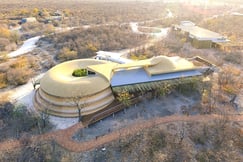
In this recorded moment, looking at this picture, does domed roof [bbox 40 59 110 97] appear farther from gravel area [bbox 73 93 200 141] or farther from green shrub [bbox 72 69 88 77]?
gravel area [bbox 73 93 200 141]

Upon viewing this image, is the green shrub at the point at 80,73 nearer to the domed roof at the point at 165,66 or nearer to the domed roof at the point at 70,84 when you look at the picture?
the domed roof at the point at 70,84

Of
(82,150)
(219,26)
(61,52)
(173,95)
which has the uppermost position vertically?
(219,26)

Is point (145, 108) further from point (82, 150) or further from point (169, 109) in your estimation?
point (82, 150)

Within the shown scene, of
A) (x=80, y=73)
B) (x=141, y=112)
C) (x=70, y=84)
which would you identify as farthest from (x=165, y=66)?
(x=70, y=84)

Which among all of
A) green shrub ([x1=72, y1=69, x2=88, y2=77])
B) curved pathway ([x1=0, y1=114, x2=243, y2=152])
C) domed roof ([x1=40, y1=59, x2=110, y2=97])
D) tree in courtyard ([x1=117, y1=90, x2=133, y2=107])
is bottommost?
curved pathway ([x1=0, y1=114, x2=243, y2=152])

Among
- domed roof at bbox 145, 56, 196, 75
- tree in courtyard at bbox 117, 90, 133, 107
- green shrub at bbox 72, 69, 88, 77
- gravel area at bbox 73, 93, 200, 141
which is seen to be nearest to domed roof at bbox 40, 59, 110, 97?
green shrub at bbox 72, 69, 88, 77

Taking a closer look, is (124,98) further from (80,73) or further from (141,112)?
(80,73)

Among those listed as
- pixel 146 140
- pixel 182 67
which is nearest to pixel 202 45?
pixel 182 67
